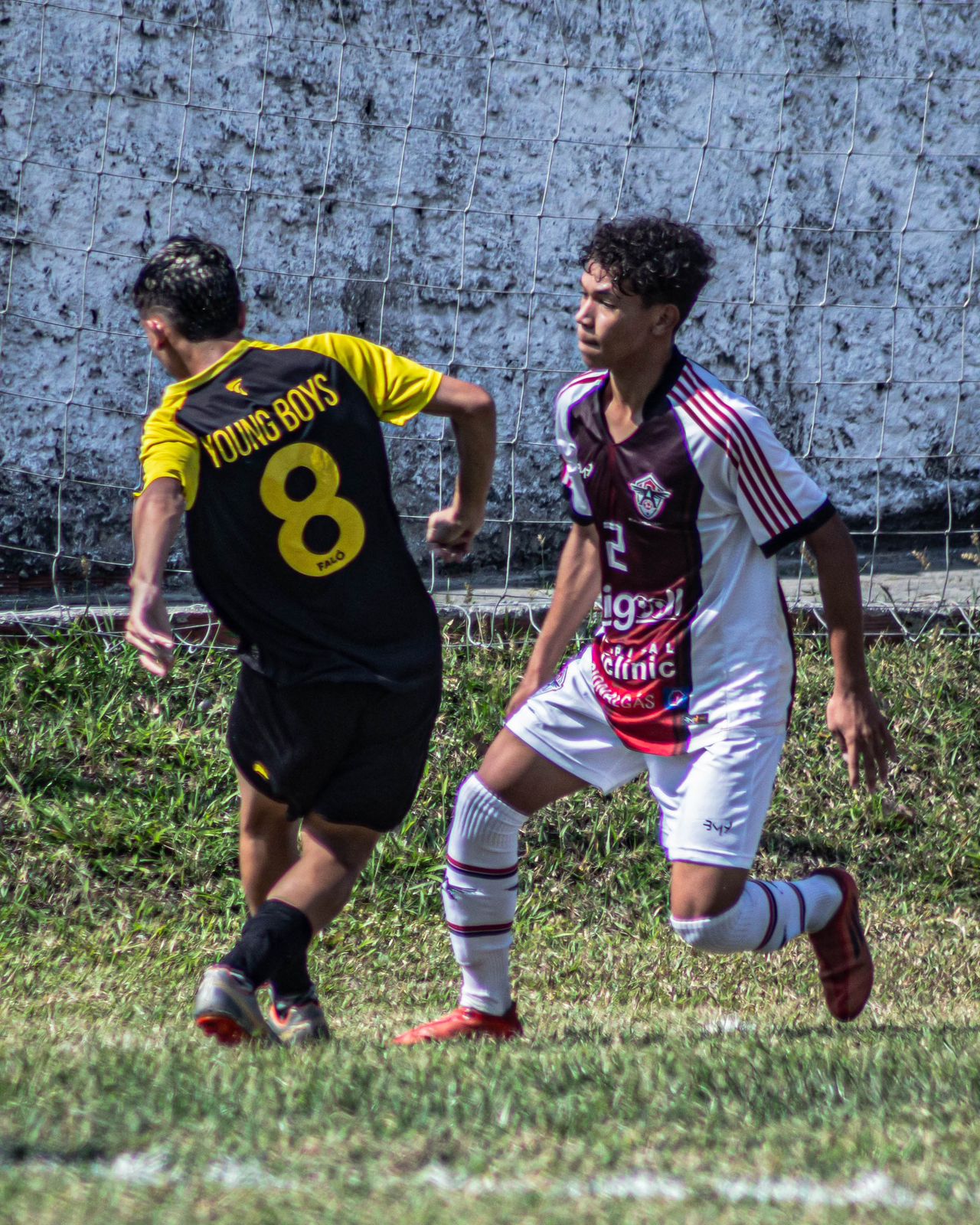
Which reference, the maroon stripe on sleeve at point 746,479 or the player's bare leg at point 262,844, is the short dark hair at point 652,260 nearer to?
the maroon stripe on sleeve at point 746,479

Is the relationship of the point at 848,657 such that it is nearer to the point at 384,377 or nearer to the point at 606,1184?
the point at 384,377

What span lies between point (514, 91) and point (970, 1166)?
192 inches

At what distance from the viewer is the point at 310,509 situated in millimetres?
3148

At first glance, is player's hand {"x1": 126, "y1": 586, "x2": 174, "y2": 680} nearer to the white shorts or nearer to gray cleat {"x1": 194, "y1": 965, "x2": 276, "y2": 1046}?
gray cleat {"x1": 194, "y1": 965, "x2": 276, "y2": 1046}

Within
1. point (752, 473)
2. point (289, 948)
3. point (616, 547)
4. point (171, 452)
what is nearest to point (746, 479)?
point (752, 473)

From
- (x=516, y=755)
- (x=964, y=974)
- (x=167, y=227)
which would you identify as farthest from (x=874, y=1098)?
(x=167, y=227)

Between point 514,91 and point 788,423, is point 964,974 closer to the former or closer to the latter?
point 788,423

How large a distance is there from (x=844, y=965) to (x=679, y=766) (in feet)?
2.39

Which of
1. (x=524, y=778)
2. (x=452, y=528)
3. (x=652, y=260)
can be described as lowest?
(x=524, y=778)

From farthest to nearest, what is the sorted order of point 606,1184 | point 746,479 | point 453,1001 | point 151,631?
point 453,1001 → point 746,479 → point 151,631 → point 606,1184

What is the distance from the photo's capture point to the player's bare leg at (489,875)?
3441 millimetres

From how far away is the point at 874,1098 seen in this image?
2.60 m

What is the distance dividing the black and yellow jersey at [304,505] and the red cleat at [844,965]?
1.24m

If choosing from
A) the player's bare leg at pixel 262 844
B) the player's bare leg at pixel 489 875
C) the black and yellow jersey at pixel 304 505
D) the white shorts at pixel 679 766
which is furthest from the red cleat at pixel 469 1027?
the black and yellow jersey at pixel 304 505
